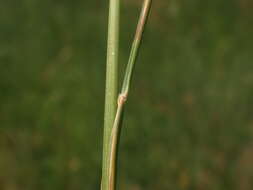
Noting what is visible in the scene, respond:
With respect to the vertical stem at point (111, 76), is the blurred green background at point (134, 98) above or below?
below

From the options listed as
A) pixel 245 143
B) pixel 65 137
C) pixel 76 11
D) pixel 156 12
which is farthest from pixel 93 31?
pixel 245 143

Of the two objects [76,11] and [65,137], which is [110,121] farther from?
[76,11]

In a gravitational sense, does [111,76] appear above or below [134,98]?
above

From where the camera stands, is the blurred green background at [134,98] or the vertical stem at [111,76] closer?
the vertical stem at [111,76]

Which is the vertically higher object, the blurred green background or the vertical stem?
the vertical stem

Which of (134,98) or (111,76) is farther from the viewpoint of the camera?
(134,98)
